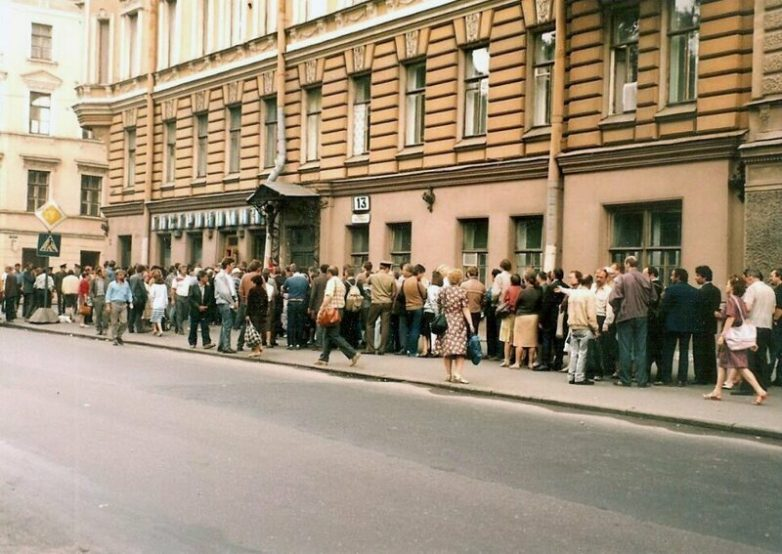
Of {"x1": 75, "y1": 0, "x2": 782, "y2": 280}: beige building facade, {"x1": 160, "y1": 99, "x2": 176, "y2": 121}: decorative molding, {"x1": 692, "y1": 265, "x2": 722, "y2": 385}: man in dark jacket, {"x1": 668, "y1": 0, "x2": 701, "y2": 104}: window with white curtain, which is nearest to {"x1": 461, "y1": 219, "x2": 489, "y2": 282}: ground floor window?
{"x1": 75, "y1": 0, "x2": 782, "y2": 280}: beige building facade

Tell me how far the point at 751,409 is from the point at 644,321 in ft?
9.23

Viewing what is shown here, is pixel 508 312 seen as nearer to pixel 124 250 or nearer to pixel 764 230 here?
pixel 764 230

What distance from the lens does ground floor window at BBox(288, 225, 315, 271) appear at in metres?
27.6

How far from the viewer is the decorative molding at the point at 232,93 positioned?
102 ft

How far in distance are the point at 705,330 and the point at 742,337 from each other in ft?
6.06

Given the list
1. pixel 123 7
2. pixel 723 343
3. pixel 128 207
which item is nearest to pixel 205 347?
pixel 723 343

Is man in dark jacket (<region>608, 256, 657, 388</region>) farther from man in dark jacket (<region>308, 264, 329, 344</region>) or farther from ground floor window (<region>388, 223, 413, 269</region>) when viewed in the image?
ground floor window (<region>388, 223, 413, 269</region>)

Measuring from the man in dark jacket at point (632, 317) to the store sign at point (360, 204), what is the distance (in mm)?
11186

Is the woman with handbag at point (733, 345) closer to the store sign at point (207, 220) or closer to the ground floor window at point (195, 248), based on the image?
the store sign at point (207, 220)

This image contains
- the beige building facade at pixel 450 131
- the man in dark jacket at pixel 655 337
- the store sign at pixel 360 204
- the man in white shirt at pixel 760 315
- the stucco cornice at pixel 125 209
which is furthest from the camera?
the stucco cornice at pixel 125 209

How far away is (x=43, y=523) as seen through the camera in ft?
21.5

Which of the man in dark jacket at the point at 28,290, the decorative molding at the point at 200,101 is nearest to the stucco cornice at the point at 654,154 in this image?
the decorative molding at the point at 200,101

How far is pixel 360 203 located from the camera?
25.9 m

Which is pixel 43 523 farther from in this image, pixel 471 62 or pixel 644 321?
pixel 471 62
